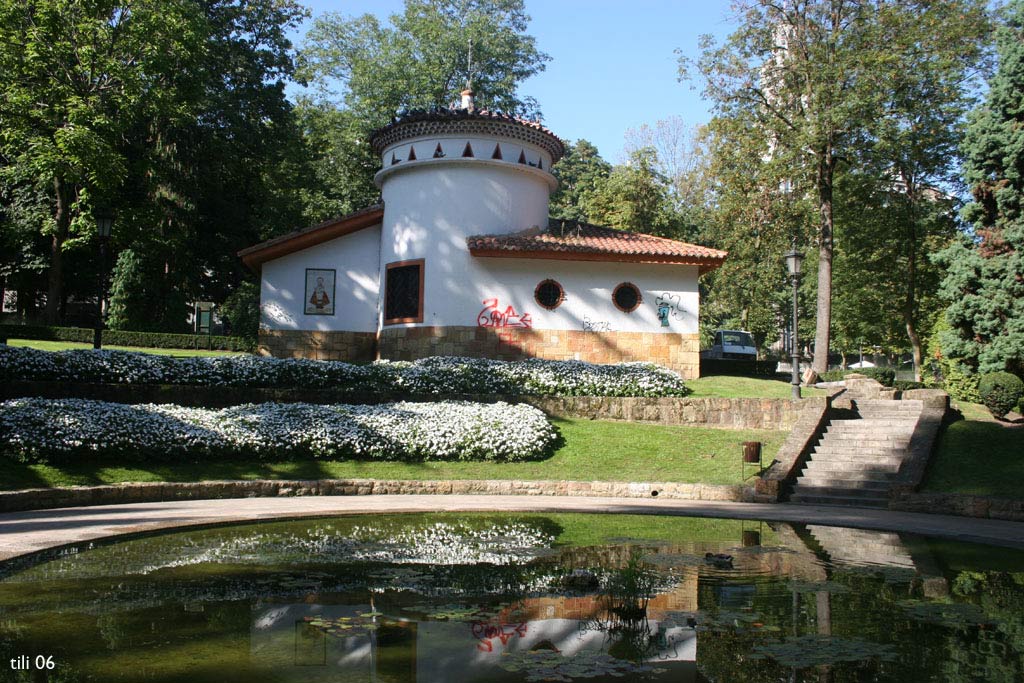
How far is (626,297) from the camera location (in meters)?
25.2

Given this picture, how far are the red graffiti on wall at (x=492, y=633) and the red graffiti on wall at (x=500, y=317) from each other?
19.0m

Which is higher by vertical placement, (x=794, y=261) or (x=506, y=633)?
(x=794, y=261)

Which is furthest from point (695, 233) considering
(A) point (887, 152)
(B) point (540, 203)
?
(B) point (540, 203)

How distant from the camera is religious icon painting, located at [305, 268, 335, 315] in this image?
2625 centimetres

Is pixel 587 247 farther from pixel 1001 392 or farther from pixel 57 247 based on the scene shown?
pixel 57 247

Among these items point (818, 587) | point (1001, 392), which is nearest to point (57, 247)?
point (818, 587)

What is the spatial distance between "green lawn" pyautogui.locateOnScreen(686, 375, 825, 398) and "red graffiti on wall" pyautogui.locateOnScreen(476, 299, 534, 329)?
207 inches

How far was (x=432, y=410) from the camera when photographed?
1809 centimetres

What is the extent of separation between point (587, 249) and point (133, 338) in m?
16.5

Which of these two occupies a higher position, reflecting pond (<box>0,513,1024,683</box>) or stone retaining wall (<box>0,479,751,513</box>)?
reflecting pond (<box>0,513,1024,683</box>)

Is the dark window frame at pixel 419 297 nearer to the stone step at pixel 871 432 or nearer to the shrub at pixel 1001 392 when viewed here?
the stone step at pixel 871 432

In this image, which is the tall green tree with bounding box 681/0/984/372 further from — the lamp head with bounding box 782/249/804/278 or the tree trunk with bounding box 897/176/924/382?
the lamp head with bounding box 782/249/804/278

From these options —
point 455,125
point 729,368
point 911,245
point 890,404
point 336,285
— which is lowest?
point 890,404

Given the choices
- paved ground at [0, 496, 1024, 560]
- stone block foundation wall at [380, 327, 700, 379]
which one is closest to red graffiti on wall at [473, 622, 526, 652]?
paved ground at [0, 496, 1024, 560]
